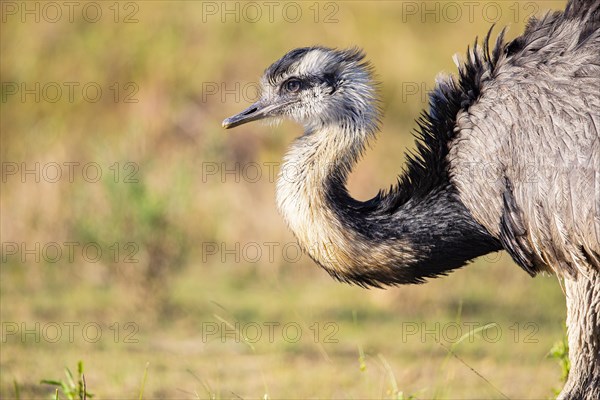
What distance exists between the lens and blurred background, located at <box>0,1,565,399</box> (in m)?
7.89

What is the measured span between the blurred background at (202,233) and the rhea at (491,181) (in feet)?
3.08

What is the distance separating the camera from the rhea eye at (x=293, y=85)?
20.9 feet

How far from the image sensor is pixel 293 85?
251 inches

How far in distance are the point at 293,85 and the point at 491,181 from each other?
4.78 ft

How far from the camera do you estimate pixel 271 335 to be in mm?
8875

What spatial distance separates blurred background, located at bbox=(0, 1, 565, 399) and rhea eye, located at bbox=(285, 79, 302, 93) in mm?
1450
